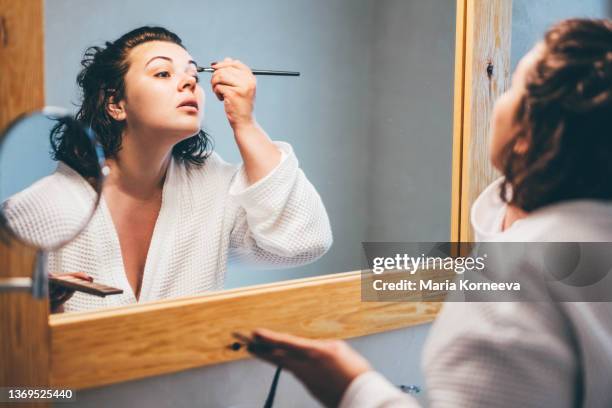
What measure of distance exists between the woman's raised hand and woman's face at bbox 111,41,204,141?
30mm

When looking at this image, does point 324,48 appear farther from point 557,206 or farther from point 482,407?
point 482,407

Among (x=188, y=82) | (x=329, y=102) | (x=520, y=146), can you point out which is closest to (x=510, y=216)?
(x=520, y=146)

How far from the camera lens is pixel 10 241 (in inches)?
23.6

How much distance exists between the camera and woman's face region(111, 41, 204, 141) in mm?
901

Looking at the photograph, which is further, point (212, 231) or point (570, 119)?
point (212, 231)

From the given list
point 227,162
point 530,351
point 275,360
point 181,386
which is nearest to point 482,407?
point 530,351

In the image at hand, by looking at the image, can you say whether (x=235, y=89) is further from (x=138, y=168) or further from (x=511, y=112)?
(x=511, y=112)

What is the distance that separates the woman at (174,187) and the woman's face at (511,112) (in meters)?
0.37

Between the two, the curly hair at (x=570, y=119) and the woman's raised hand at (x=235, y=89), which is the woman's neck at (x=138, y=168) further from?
the curly hair at (x=570, y=119)

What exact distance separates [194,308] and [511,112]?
18.0 inches

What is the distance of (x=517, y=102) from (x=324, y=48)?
0.43 metres

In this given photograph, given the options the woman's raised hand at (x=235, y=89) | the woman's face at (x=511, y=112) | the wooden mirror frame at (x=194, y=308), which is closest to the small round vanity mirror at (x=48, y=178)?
the wooden mirror frame at (x=194, y=308)

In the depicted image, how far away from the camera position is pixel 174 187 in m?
0.97

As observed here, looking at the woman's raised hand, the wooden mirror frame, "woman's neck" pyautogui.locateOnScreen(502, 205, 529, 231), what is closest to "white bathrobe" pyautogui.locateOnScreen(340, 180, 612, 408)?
"woman's neck" pyautogui.locateOnScreen(502, 205, 529, 231)
